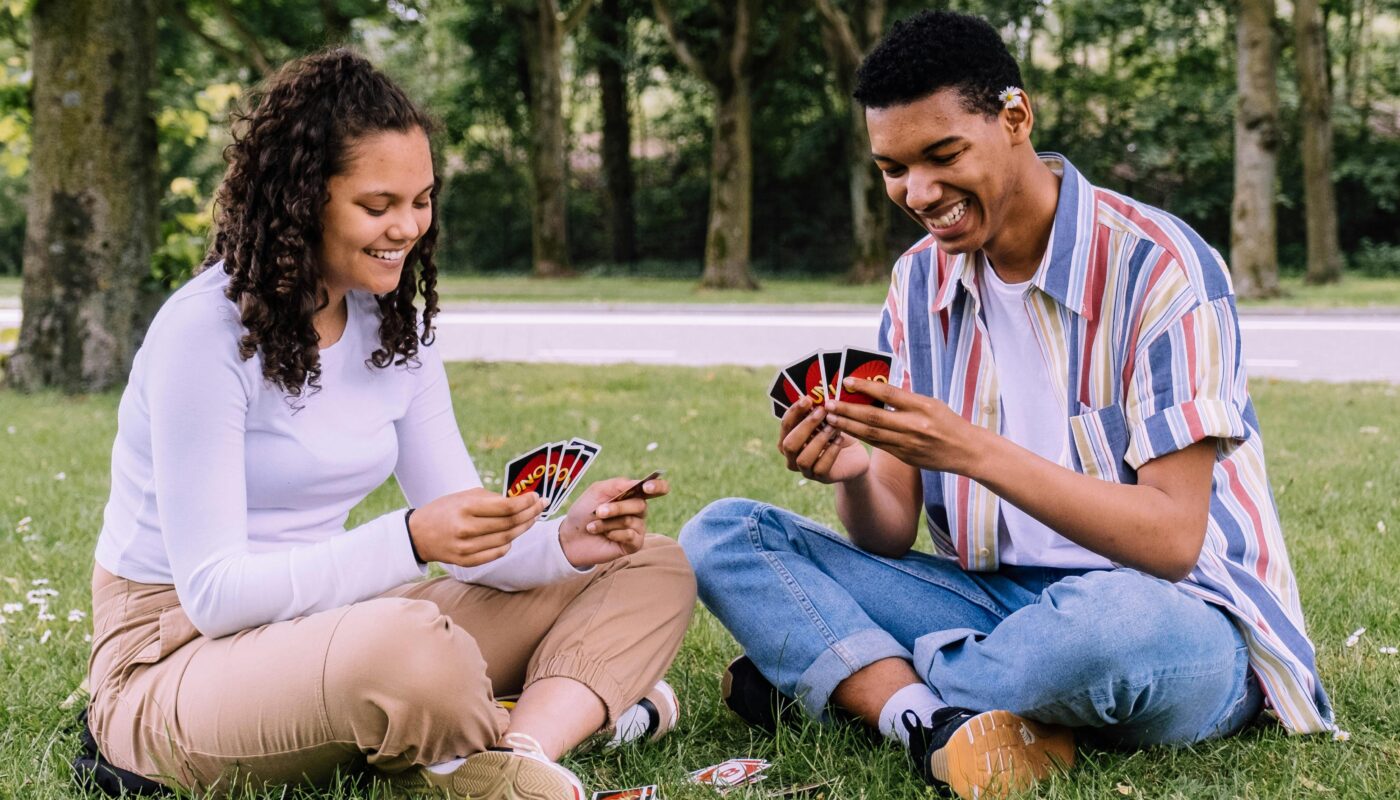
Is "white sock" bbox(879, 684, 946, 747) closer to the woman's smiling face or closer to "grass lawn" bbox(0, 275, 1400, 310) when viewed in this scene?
the woman's smiling face

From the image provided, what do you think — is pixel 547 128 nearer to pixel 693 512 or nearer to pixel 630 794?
pixel 693 512

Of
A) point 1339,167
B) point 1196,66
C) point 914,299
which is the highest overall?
point 1196,66

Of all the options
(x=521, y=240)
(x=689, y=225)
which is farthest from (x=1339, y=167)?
(x=521, y=240)

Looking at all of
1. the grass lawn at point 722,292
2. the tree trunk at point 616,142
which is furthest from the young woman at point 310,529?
the tree trunk at point 616,142

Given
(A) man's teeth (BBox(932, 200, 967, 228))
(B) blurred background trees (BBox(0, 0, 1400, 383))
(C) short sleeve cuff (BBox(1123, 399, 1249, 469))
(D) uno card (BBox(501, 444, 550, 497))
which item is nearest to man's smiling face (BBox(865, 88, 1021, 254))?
(A) man's teeth (BBox(932, 200, 967, 228))

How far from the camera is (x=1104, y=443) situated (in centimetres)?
242

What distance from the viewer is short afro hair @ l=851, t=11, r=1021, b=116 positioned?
→ 245 centimetres

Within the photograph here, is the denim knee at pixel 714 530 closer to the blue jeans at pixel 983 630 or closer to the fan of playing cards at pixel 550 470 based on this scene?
the blue jeans at pixel 983 630

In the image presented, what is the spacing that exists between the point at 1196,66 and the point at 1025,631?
26233 millimetres

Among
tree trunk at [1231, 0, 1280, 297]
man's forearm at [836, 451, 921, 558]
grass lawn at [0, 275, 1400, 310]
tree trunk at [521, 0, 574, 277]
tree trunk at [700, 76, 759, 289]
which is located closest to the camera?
man's forearm at [836, 451, 921, 558]

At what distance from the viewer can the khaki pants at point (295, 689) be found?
2.18 m

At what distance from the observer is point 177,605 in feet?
7.91

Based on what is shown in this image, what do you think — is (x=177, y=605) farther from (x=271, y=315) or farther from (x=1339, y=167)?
(x=1339, y=167)

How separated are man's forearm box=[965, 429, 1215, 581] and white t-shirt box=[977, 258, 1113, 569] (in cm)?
28
